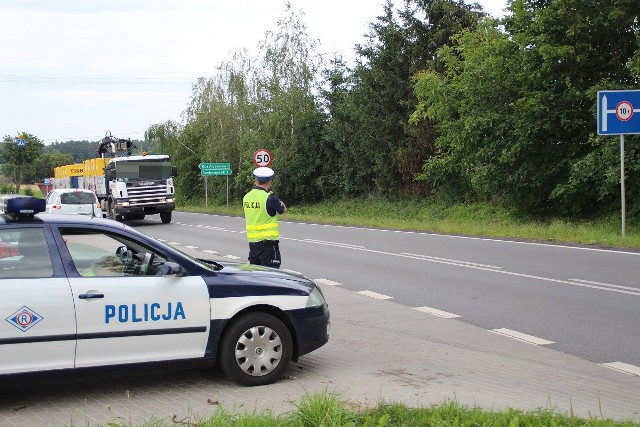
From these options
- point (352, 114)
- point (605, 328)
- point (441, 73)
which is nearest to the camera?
point (605, 328)

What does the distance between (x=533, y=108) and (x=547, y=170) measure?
2.40m

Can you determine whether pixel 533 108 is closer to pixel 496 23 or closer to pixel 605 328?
pixel 496 23

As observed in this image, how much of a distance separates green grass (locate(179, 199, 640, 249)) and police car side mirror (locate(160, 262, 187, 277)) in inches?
510

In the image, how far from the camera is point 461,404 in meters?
5.68

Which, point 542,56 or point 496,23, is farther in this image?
point 496,23

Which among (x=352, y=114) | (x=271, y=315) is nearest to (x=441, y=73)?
(x=352, y=114)

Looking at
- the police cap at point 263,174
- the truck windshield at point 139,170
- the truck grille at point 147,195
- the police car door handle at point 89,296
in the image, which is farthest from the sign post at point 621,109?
the truck windshield at point 139,170

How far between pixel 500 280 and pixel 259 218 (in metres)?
4.79

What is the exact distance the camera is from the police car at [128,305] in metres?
5.90

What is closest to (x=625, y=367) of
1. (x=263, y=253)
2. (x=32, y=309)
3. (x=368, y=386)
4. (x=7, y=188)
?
(x=368, y=386)

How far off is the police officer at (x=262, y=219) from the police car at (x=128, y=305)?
2.77 m

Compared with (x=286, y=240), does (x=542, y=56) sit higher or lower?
higher

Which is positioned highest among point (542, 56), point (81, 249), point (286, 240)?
point (542, 56)

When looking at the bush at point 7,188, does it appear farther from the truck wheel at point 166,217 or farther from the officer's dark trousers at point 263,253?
the officer's dark trousers at point 263,253
